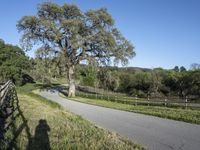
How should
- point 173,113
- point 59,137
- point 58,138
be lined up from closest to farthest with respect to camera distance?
point 58,138 < point 59,137 < point 173,113

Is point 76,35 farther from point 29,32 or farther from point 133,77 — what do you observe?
point 133,77

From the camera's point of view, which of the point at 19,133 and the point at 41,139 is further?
the point at 19,133

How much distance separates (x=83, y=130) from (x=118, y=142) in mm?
2055

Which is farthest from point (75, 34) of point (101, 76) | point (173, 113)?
point (173, 113)

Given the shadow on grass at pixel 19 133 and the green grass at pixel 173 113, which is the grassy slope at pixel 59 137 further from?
the green grass at pixel 173 113

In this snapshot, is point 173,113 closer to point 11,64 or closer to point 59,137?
point 59,137

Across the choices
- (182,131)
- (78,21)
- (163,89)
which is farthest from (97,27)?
(163,89)

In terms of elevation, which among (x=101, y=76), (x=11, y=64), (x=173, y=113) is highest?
(x=11, y=64)

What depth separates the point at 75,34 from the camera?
40250 millimetres

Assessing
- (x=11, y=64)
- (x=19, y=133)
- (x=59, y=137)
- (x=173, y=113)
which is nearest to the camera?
(x=59, y=137)

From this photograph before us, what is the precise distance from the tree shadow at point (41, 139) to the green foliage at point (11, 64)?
5793 cm

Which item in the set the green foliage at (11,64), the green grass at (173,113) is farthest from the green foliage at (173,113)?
the green foliage at (11,64)

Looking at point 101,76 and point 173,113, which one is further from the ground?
point 101,76

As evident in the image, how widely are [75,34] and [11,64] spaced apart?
34367mm
